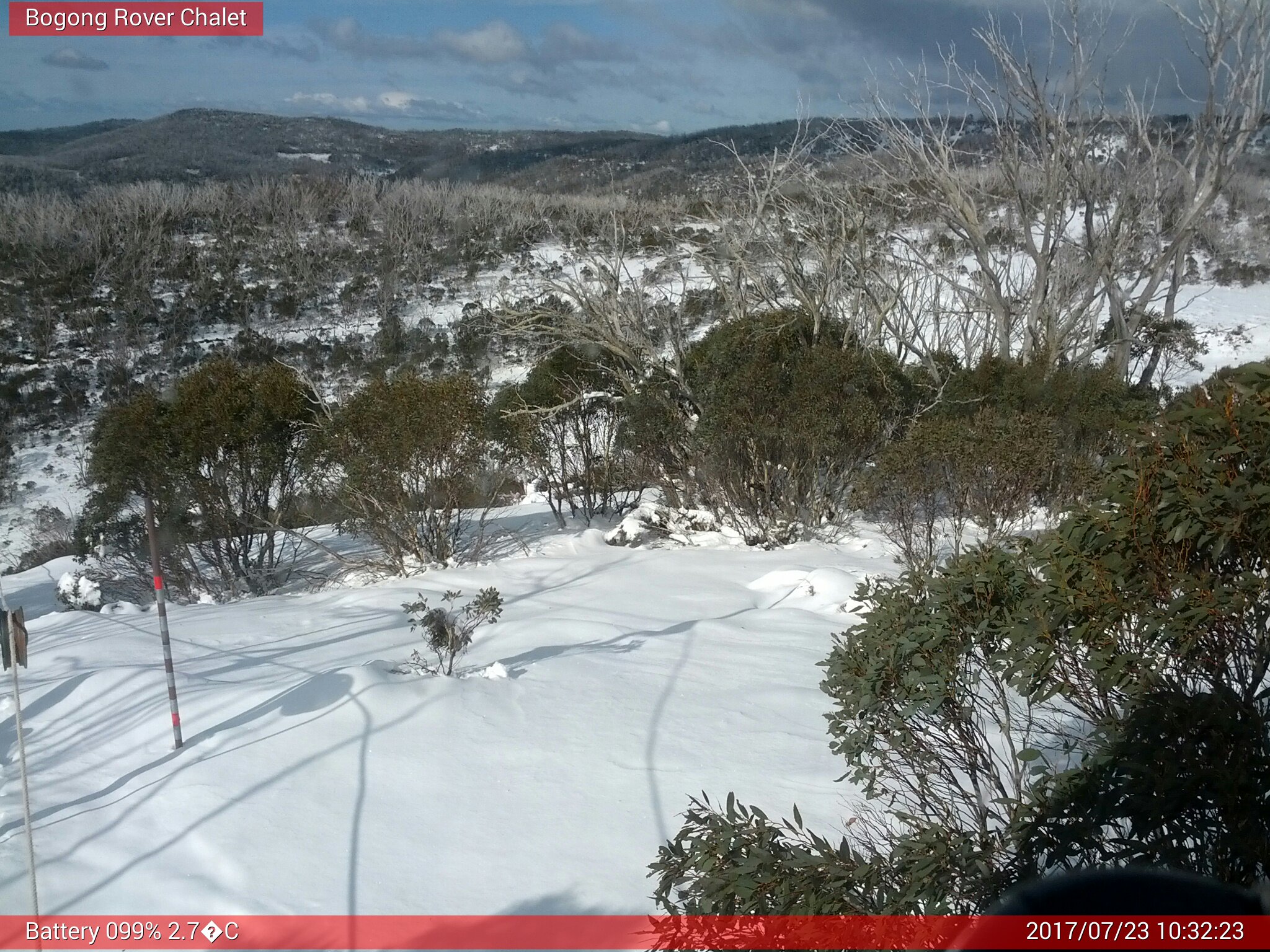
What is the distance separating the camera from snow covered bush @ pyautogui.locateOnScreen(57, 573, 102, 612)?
10727mm

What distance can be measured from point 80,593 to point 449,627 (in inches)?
267

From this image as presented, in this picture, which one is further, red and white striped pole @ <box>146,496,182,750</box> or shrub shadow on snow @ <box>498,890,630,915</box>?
red and white striped pole @ <box>146,496,182,750</box>

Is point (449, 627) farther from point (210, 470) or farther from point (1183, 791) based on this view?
point (210, 470)

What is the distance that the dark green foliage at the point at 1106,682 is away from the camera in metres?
2.18

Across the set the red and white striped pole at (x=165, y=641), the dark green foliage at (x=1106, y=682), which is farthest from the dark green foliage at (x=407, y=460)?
the dark green foliage at (x=1106, y=682)

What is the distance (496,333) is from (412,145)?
173 ft

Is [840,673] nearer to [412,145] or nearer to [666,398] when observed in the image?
[666,398]

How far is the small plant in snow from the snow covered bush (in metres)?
5.82

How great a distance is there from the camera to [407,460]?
10.1 meters

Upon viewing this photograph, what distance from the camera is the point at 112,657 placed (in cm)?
671

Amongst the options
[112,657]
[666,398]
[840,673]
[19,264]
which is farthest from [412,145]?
[840,673]

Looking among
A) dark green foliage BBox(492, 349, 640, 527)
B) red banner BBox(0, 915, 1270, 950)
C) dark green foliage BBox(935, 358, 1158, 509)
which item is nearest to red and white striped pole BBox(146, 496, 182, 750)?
red banner BBox(0, 915, 1270, 950)

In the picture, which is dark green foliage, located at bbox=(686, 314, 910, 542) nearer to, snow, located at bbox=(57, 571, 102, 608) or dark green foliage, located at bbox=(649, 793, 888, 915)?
snow, located at bbox=(57, 571, 102, 608)

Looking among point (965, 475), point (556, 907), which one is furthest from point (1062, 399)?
point (556, 907)
